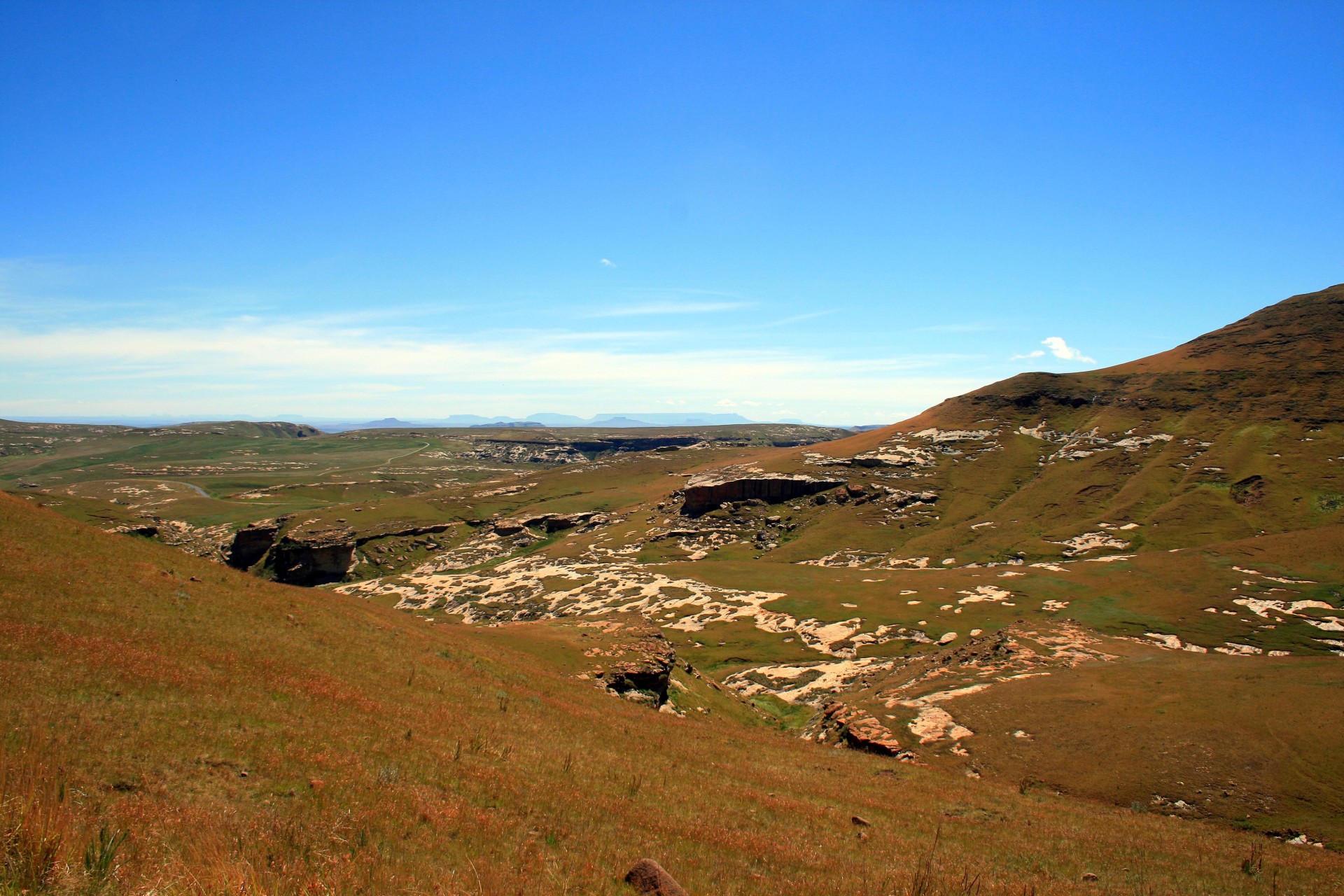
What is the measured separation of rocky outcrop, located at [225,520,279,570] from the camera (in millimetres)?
108875

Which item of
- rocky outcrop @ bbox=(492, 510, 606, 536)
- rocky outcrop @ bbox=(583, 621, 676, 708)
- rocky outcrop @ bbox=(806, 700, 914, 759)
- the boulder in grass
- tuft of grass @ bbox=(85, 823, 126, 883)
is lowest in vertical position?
rocky outcrop @ bbox=(492, 510, 606, 536)

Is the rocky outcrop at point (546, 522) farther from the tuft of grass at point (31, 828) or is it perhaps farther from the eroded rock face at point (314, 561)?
the tuft of grass at point (31, 828)

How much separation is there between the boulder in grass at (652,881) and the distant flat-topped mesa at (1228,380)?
391ft

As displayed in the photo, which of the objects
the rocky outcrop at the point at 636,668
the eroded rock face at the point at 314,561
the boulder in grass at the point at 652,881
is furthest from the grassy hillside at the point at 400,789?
the eroded rock face at the point at 314,561

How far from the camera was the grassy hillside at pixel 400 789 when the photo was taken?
29.7 feet

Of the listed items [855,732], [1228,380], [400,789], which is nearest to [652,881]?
[400,789]

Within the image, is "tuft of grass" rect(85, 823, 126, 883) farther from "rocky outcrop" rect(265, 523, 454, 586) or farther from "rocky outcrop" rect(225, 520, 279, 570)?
"rocky outcrop" rect(225, 520, 279, 570)

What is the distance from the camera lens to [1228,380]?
345 ft

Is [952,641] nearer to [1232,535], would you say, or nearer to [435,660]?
[435,660]

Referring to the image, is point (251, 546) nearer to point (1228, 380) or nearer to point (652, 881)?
point (652, 881)

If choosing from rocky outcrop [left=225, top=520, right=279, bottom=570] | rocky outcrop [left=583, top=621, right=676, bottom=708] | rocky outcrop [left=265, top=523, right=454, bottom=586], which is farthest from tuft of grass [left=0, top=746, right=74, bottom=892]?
rocky outcrop [left=225, top=520, right=279, bottom=570]

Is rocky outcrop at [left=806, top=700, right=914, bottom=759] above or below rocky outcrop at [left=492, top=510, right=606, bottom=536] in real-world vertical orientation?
above

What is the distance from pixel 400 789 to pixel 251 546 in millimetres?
119832

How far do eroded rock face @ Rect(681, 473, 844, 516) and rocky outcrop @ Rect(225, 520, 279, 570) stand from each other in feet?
245
